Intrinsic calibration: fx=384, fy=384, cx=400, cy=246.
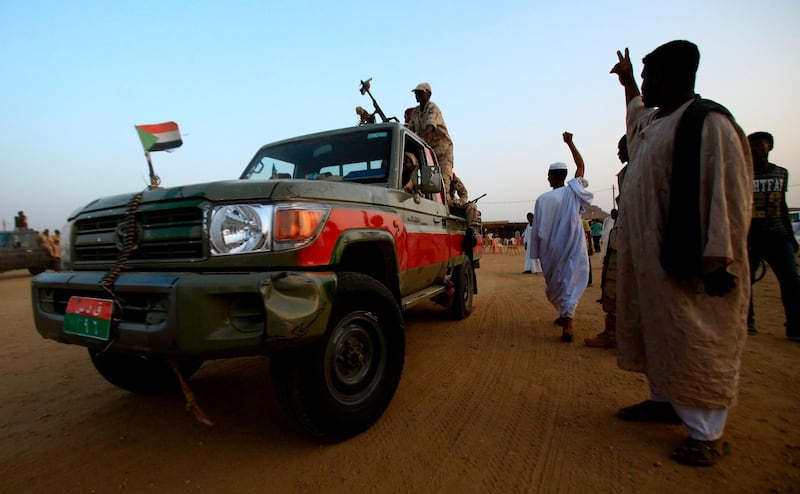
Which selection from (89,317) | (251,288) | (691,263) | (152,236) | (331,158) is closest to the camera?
(251,288)

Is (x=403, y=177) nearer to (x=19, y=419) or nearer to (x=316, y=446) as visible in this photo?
(x=316, y=446)

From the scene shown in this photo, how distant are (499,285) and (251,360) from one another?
6711 millimetres

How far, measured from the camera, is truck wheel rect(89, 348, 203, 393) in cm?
268

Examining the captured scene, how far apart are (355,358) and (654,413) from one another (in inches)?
71.2

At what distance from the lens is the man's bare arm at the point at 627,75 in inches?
105

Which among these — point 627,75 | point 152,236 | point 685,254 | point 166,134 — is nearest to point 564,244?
point 627,75

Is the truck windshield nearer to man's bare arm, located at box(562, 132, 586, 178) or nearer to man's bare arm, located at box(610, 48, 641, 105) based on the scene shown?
man's bare arm, located at box(610, 48, 641, 105)

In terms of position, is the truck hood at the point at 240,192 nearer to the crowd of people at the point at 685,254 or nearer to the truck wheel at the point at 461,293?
the crowd of people at the point at 685,254

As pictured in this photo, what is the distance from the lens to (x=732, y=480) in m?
1.72

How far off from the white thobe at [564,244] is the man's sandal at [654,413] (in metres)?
1.82

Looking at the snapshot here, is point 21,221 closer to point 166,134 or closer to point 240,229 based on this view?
point 166,134

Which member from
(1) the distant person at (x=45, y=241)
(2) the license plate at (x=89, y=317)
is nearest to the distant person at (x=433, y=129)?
(2) the license plate at (x=89, y=317)

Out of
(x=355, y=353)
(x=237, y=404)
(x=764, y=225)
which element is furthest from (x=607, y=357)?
(x=237, y=404)

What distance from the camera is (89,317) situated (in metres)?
1.91
